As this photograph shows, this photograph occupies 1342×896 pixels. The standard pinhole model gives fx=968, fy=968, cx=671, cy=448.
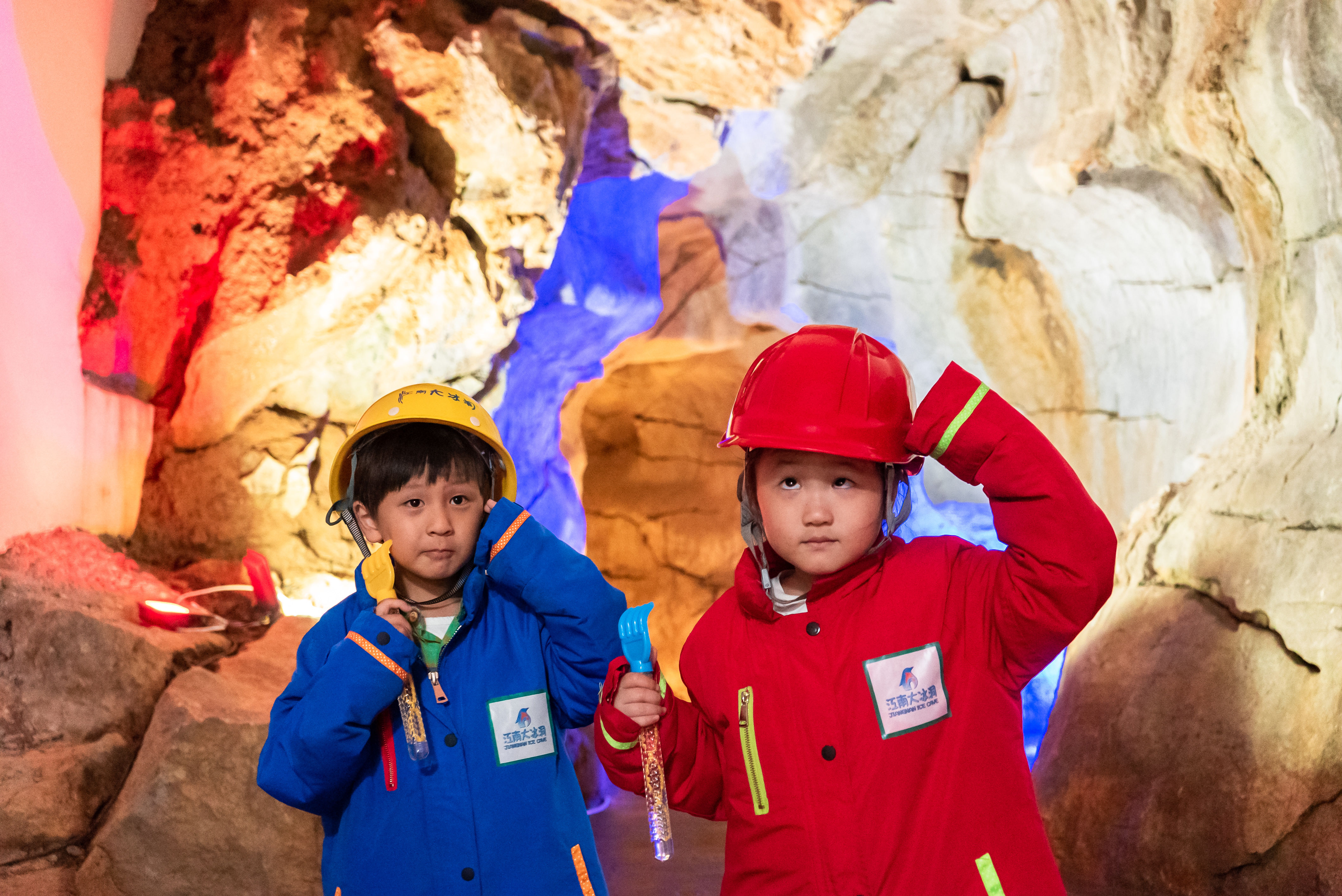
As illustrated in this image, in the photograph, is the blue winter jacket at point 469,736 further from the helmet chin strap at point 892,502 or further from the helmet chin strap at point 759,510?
the helmet chin strap at point 892,502

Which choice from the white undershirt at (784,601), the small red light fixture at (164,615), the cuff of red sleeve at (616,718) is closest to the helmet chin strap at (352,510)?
the cuff of red sleeve at (616,718)

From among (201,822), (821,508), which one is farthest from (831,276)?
(821,508)

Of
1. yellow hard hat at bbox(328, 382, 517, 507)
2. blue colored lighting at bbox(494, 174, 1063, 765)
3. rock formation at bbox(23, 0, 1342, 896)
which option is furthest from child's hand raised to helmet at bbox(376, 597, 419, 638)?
blue colored lighting at bbox(494, 174, 1063, 765)

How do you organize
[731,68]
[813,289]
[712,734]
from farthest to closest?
[813,289]
[731,68]
[712,734]

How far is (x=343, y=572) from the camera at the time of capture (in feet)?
14.7

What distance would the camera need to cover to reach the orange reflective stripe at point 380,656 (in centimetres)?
166

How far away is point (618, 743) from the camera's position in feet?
5.14

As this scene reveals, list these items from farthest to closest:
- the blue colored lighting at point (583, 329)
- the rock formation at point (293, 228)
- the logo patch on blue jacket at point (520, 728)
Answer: the blue colored lighting at point (583, 329)
the rock formation at point (293, 228)
the logo patch on blue jacket at point (520, 728)

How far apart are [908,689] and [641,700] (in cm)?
42

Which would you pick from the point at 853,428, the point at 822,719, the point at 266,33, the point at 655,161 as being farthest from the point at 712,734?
the point at 655,161

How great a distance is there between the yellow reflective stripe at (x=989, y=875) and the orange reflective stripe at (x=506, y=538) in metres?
0.94

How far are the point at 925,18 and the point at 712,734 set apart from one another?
442 cm

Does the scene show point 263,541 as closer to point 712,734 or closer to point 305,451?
point 305,451

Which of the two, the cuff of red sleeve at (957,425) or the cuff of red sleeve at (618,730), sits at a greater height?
the cuff of red sleeve at (957,425)
